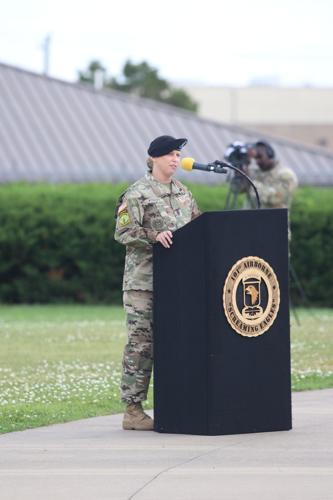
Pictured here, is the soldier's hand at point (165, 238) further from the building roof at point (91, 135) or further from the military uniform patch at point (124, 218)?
the building roof at point (91, 135)

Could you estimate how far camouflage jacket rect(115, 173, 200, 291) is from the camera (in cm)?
938

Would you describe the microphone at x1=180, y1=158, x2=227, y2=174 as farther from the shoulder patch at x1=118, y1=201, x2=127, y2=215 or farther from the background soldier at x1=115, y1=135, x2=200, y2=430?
the shoulder patch at x1=118, y1=201, x2=127, y2=215

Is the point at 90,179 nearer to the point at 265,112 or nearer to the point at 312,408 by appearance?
the point at 312,408

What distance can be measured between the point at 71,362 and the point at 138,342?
5.43m

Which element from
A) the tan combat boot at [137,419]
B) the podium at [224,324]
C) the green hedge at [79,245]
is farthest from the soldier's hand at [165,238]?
the green hedge at [79,245]

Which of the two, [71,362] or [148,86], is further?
[148,86]

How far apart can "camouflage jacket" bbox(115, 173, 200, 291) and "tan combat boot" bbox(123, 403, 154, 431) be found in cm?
87

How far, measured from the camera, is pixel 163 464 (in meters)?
8.24

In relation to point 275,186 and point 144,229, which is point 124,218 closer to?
point 144,229

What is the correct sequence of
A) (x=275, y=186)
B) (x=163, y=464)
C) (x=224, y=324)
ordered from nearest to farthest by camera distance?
(x=163, y=464) → (x=224, y=324) → (x=275, y=186)

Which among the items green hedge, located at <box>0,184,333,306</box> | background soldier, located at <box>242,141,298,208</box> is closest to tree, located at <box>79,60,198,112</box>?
green hedge, located at <box>0,184,333,306</box>

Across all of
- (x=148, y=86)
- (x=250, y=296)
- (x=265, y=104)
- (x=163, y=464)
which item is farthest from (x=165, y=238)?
(x=265, y=104)

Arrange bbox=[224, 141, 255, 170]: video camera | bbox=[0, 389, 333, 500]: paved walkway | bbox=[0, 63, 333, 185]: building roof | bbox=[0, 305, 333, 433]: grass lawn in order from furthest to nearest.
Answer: bbox=[0, 63, 333, 185]: building roof → bbox=[224, 141, 255, 170]: video camera → bbox=[0, 305, 333, 433]: grass lawn → bbox=[0, 389, 333, 500]: paved walkway

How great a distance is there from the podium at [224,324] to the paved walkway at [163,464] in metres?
0.20
